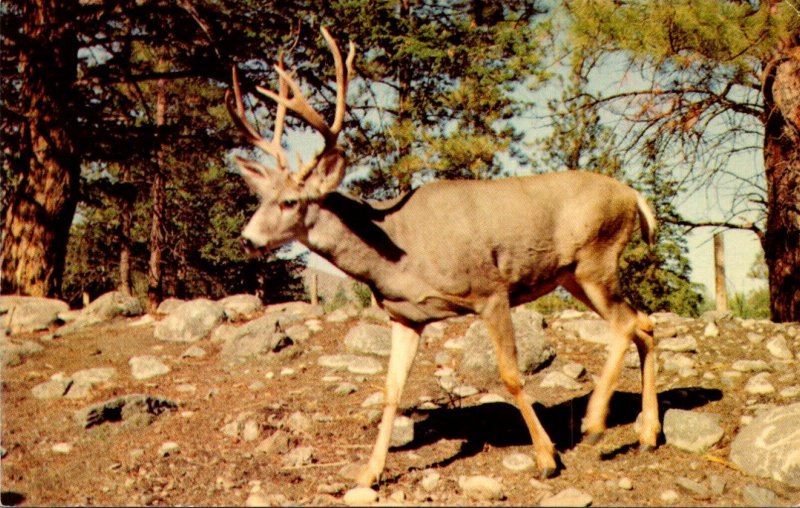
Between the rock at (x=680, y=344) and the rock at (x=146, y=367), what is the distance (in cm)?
565

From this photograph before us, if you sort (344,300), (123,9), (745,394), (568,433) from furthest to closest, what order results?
(344,300)
(123,9)
(745,394)
(568,433)

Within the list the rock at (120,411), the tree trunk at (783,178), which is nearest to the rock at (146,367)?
the rock at (120,411)

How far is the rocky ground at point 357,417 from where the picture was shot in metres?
4.06

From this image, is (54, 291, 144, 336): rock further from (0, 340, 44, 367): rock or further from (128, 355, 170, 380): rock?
(128, 355, 170, 380): rock

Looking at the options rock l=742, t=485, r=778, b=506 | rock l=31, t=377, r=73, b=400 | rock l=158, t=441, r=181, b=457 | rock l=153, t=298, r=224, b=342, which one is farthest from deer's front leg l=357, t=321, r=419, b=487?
rock l=153, t=298, r=224, b=342

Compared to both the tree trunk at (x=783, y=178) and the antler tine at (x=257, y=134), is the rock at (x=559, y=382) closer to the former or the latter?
the antler tine at (x=257, y=134)

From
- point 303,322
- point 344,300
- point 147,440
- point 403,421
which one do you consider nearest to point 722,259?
point 303,322

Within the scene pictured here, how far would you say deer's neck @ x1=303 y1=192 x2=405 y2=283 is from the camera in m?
4.42

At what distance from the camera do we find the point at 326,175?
4387mm

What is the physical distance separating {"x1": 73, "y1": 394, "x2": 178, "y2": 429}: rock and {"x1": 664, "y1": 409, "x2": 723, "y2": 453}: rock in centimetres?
424

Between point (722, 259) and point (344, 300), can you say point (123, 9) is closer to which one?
point (722, 259)

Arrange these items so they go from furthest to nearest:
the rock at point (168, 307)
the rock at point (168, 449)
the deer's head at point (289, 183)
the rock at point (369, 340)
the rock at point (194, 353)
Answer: the rock at point (168, 307), the rock at point (194, 353), the rock at point (369, 340), the rock at point (168, 449), the deer's head at point (289, 183)

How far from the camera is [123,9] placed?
978cm

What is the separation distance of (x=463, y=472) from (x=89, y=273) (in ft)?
82.4
